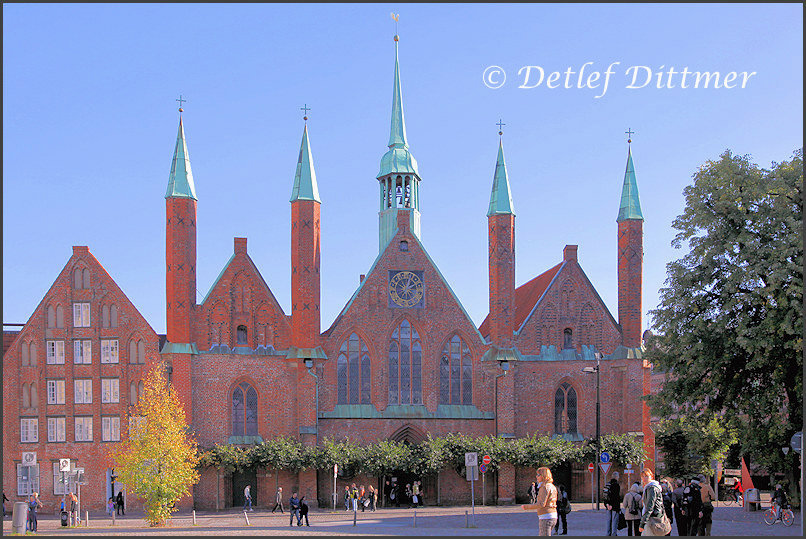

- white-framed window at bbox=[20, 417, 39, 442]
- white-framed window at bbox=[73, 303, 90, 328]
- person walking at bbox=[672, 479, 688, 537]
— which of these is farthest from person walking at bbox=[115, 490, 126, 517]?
person walking at bbox=[672, 479, 688, 537]

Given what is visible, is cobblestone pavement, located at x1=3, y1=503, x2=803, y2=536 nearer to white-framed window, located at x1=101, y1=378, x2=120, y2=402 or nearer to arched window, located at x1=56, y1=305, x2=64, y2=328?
white-framed window, located at x1=101, y1=378, x2=120, y2=402

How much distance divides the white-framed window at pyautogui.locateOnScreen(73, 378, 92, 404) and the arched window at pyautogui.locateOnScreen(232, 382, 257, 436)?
305 inches

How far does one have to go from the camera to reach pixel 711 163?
3456 cm

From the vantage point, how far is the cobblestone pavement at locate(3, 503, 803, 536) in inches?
1272

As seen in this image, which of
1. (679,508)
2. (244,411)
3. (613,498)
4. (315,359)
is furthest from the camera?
(315,359)

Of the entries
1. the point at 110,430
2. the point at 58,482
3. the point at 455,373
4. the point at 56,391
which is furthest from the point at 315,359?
the point at 58,482

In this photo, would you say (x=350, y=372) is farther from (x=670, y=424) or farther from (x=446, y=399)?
(x=670, y=424)

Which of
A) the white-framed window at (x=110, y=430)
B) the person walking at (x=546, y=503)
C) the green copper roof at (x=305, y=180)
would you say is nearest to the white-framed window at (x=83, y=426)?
the white-framed window at (x=110, y=430)

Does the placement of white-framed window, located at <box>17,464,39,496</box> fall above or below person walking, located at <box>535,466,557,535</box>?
below

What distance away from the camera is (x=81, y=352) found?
5047 centimetres

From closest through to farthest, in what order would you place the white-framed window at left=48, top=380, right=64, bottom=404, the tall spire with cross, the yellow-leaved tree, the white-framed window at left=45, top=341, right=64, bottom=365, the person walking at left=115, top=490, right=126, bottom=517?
the yellow-leaved tree < the person walking at left=115, top=490, right=126, bottom=517 < the white-framed window at left=48, top=380, right=64, bottom=404 < the white-framed window at left=45, top=341, right=64, bottom=365 < the tall spire with cross

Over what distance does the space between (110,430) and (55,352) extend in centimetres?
521

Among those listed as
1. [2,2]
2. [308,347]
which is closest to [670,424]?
[308,347]

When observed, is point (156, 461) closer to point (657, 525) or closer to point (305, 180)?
point (305, 180)
